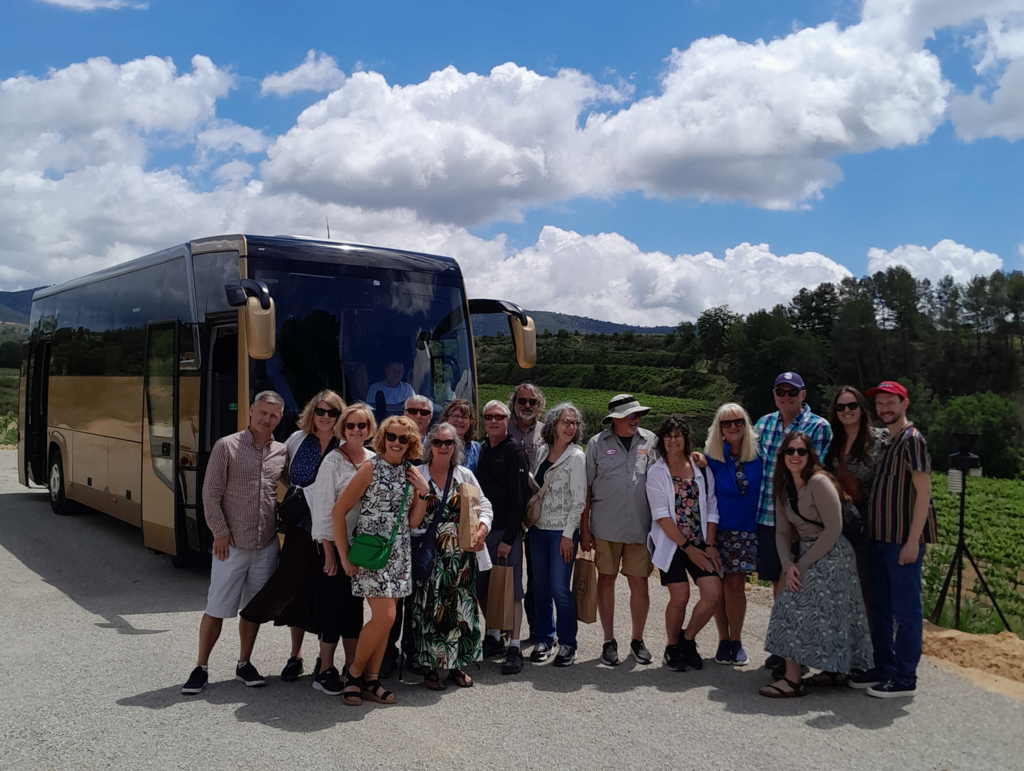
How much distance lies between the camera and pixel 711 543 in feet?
19.2

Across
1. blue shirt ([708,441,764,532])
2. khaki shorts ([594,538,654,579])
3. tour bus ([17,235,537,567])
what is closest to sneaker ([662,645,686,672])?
khaki shorts ([594,538,654,579])

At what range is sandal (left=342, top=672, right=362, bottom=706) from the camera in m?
5.08

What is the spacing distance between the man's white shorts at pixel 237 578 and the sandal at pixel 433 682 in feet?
3.92

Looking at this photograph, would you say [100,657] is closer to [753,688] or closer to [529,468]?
[529,468]

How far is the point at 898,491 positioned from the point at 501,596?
8.73 feet

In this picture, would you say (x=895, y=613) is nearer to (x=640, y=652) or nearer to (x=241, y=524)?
(x=640, y=652)

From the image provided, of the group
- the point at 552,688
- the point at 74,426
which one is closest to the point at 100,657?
the point at 552,688

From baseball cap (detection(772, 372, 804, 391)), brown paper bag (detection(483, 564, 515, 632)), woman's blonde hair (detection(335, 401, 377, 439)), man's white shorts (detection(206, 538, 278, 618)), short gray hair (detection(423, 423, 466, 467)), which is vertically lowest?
brown paper bag (detection(483, 564, 515, 632))

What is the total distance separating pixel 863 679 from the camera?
554cm

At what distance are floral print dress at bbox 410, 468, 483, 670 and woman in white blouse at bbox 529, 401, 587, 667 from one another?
743 millimetres

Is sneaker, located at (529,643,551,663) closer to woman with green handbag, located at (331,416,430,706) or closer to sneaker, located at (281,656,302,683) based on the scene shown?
woman with green handbag, located at (331,416,430,706)

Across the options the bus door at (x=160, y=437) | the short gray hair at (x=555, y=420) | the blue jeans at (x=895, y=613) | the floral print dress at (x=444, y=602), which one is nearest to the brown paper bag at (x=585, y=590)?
the short gray hair at (x=555, y=420)

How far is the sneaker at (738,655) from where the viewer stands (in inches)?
238

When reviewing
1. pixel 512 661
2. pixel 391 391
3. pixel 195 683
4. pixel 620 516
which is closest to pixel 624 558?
pixel 620 516
